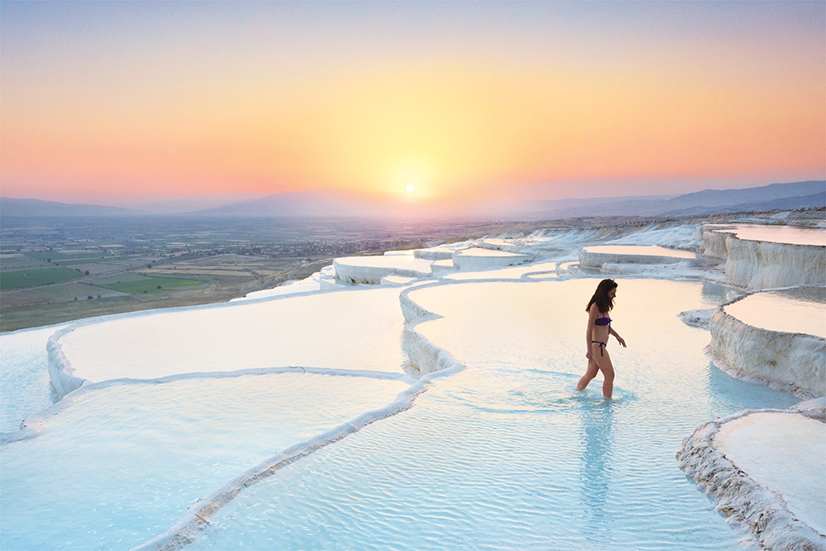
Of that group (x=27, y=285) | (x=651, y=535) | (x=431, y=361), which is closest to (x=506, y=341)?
(x=431, y=361)

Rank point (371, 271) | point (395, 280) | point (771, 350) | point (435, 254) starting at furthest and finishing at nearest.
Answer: point (435, 254)
point (371, 271)
point (395, 280)
point (771, 350)

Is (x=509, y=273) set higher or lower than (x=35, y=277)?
higher

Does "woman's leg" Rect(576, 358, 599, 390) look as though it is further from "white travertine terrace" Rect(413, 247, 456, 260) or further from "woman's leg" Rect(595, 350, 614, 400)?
"white travertine terrace" Rect(413, 247, 456, 260)

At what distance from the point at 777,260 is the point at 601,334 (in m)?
5.84

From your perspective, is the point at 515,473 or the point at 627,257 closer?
the point at 515,473

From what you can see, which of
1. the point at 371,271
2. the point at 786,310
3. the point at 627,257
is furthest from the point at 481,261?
the point at 786,310

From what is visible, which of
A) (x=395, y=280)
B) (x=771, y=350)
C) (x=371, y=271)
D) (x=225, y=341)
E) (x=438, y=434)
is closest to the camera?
(x=438, y=434)

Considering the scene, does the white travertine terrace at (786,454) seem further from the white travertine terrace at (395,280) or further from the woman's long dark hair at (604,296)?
the white travertine terrace at (395,280)

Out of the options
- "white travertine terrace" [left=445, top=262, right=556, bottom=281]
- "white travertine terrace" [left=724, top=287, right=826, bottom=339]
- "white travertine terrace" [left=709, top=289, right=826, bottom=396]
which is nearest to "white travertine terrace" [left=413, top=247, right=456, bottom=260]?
"white travertine terrace" [left=445, top=262, right=556, bottom=281]

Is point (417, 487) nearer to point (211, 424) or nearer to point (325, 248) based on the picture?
point (211, 424)

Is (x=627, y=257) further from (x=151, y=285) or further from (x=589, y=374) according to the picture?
(x=151, y=285)

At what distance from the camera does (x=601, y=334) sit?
14.2 ft

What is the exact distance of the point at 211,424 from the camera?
4559mm

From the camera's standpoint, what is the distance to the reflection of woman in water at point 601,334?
4.23 meters
